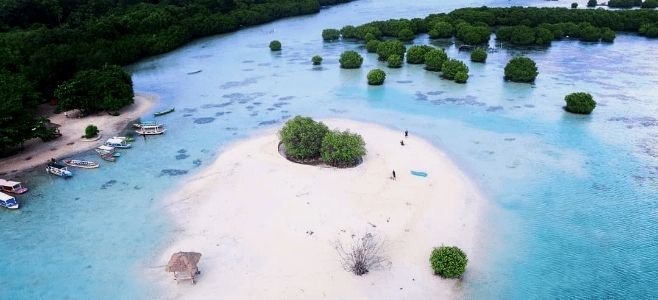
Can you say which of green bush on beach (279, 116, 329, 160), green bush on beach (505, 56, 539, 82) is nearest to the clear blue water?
green bush on beach (505, 56, 539, 82)

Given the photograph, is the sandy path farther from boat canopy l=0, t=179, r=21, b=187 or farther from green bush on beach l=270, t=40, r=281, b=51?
green bush on beach l=270, t=40, r=281, b=51

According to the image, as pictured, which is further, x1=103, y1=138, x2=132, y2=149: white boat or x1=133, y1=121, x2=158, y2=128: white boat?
x1=133, y1=121, x2=158, y2=128: white boat

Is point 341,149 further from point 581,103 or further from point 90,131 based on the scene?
point 581,103

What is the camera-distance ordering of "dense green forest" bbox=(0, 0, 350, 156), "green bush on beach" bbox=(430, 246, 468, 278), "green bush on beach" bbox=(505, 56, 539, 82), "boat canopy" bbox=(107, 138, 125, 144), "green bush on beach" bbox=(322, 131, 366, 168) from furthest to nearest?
"green bush on beach" bbox=(505, 56, 539, 82) → "dense green forest" bbox=(0, 0, 350, 156) → "boat canopy" bbox=(107, 138, 125, 144) → "green bush on beach" bbox=(322, 131, 366, 168) → "green bush on beach" bbox=(430, 246, 468, 278)

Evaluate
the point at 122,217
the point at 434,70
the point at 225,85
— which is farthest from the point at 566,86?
the point at 122,217

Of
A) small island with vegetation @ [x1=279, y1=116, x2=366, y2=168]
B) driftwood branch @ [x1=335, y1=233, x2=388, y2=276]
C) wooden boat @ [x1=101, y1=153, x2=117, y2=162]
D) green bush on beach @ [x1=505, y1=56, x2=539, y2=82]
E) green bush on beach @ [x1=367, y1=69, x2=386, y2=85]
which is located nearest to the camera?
driftwood branch @ [x1=335, y1=233, x2=388, y2=276]

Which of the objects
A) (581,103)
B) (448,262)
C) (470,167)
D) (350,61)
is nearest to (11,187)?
(448,262)

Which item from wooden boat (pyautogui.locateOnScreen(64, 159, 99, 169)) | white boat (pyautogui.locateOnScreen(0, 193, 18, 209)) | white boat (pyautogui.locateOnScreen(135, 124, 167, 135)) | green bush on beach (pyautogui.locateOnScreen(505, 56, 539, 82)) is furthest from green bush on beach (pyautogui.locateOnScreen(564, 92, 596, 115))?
white boat (pyautogui.locateOnScreen(0, 193, 18, 209))

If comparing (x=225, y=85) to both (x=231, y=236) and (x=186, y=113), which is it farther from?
(x=231, y=236)

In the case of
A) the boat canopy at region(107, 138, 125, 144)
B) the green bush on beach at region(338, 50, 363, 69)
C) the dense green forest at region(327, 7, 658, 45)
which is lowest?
the boat canopy at region(107, 138, 125, 144)

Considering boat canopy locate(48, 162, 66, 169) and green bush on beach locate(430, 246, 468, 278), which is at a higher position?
boat canopy locate(48, 162, 66, 169)
